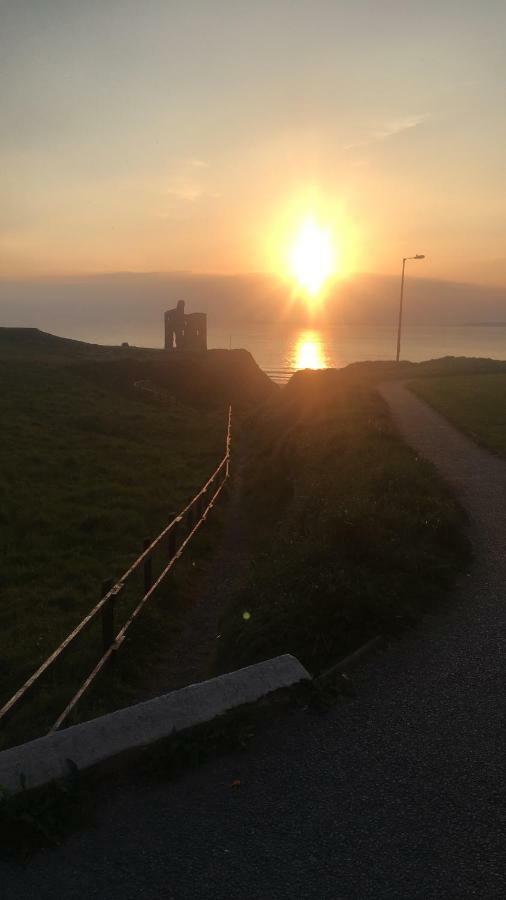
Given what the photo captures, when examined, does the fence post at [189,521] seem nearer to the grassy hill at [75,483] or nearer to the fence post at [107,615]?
the grassy hill at [75,483]

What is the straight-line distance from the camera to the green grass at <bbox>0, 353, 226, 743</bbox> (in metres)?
9.55

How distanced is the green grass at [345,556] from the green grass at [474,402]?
421 cm

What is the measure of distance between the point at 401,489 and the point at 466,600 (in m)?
3.93

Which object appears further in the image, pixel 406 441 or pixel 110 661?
pixel 406 441

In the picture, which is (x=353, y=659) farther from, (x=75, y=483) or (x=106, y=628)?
(x=75, y=483)

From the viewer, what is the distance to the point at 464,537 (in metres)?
11.0

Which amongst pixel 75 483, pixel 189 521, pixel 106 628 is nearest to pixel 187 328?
pixel 75 483

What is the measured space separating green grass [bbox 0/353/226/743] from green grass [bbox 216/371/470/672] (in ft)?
6.09

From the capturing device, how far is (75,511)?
672 inches

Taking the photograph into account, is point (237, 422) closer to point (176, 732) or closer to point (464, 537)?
point (464, 537)

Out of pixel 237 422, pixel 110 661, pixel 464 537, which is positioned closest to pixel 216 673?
pixel 110 661

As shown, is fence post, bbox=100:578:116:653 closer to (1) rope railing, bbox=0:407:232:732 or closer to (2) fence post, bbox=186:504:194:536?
(1) rope railing, bbox=0:407:232:732

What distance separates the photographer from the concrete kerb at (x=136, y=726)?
5.43 metres

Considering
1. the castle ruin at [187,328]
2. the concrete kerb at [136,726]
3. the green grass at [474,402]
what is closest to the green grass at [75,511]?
the concrete kerb at [136,726]
